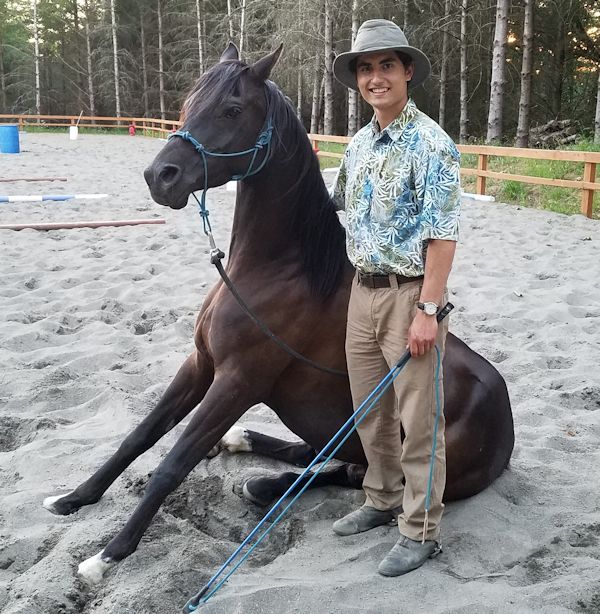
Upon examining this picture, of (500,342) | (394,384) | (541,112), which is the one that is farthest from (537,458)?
(541,112)

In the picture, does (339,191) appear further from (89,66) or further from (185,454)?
(89,66)

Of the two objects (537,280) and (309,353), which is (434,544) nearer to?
(309,353)

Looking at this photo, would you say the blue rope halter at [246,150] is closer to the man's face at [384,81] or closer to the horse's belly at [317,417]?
the man's face at [384,81]

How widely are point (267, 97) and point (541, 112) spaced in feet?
89.1

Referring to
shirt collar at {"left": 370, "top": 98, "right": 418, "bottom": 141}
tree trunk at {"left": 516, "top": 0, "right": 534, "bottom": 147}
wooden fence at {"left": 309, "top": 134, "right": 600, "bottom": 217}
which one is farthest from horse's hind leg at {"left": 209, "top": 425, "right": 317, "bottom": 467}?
tree trunk at {"left": 516, "top": 0, "right": 534, "bottom": 147}

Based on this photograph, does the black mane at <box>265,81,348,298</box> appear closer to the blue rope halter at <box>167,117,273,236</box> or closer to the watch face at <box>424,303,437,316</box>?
the blue rope halter at <box>167,117,273,236</box>

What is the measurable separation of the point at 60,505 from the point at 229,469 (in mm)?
804

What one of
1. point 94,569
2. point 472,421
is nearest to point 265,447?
point 472,421

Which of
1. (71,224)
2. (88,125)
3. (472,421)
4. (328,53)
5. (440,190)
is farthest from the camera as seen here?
(88,125)

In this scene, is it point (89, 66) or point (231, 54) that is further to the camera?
point (89, 66)

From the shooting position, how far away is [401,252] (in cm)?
230

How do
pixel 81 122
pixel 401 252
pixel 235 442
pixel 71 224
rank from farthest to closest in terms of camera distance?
pixel 81 122 → pixel 71 224 → pixel 235 442 → pixel 401 252

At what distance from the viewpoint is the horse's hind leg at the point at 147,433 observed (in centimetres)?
280

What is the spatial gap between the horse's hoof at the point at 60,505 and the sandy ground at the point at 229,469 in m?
0.04
